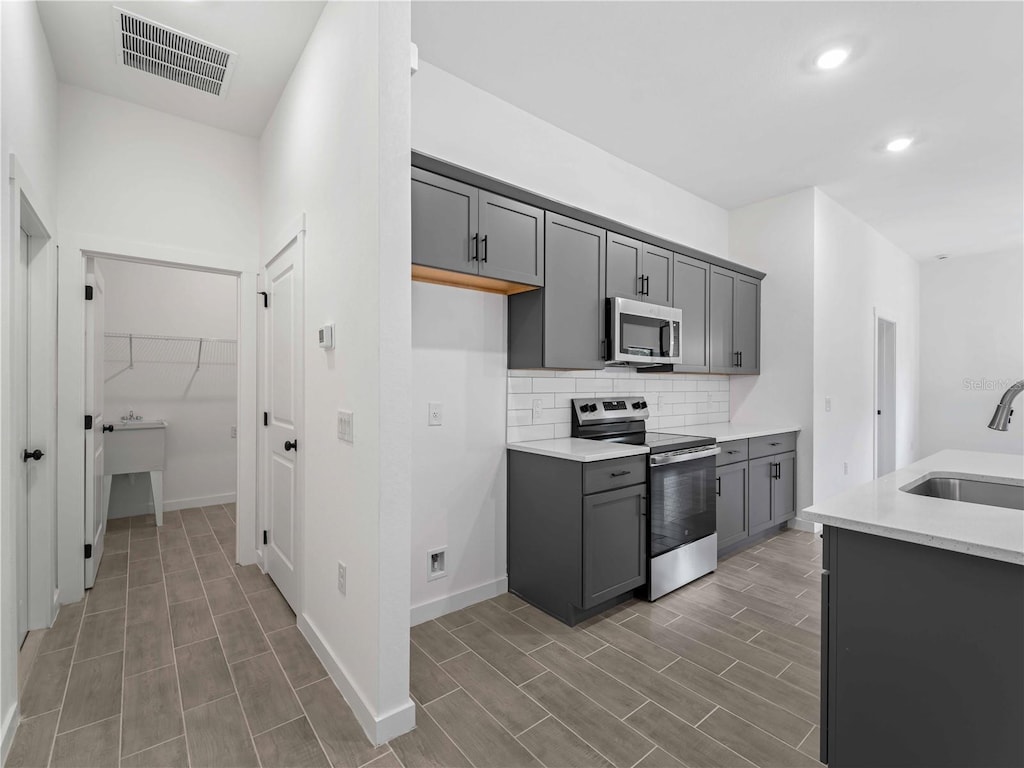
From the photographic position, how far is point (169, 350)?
4.68 m

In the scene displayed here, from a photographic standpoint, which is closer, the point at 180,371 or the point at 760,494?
the point at 760,494

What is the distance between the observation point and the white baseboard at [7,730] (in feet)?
5.31

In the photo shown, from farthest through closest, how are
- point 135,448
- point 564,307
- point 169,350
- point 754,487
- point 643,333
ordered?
1. point 169,350
2. point 135,448
3. point 754,487
4. point 643,333
5. point 564,307

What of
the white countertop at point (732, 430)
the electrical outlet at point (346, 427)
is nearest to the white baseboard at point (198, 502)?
the electrical outlet at point (346, 427)

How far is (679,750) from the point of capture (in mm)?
1697

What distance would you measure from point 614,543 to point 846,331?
3705mm

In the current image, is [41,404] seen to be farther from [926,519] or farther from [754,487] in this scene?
[754,487]

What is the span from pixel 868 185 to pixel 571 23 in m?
3.42

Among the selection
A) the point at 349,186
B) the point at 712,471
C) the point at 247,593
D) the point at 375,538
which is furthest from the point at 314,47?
the point at 712,471

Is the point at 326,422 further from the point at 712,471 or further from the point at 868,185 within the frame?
the point at 868,185

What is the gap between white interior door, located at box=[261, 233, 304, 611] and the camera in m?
2.61

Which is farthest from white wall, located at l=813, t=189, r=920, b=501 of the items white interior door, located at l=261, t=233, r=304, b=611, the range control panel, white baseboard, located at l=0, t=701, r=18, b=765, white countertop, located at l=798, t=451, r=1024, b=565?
white baseboard, located at l=0, t=701, r=18, b=765

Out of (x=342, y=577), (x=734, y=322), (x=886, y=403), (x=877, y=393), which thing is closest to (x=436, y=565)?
(x=342, y=577)

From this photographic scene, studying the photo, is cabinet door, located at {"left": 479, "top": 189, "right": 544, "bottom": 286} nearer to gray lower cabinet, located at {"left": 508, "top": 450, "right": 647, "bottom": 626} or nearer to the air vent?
gray lower cabinet, located at {"left": 508, "top": 450, "right": 647, "bottom": 626}
